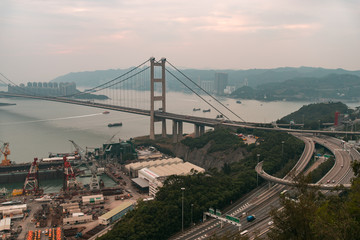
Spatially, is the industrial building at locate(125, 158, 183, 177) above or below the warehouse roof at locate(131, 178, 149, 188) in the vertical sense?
above

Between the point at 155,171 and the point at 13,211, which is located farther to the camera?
the point at 155,171

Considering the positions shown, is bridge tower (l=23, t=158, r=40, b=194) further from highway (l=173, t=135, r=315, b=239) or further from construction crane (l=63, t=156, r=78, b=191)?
highway (l=173, t=135, r=315, b=239)

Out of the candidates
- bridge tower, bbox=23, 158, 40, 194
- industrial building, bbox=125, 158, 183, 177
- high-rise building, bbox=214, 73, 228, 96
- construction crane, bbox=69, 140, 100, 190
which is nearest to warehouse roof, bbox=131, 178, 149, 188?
industrial building, bbox=125, 158, 183, 177

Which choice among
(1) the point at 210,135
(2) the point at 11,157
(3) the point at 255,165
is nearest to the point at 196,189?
(3) the point at 255,165

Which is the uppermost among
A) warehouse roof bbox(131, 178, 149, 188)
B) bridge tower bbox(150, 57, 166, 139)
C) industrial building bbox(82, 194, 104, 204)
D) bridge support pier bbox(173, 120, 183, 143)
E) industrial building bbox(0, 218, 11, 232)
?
bridge tower bbox(150, 57, 166, 139)

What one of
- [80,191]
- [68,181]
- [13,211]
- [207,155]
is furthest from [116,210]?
[207,155]

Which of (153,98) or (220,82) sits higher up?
(220,82)

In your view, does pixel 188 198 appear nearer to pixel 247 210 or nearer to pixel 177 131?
pixel 247 210

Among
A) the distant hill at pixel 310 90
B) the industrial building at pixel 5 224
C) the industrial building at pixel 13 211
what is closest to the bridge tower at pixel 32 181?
the industrial building at pixel 13 211
